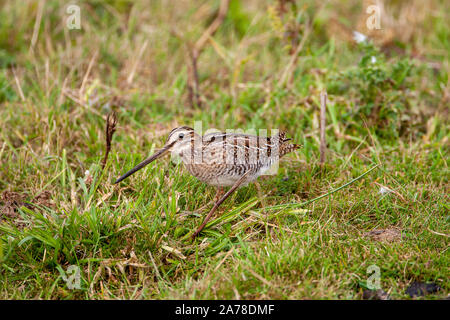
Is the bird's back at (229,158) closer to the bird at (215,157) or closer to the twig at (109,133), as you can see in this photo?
the bird at (215,157)

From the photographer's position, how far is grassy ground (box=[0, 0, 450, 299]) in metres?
3.52

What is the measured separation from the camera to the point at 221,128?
5449 mm

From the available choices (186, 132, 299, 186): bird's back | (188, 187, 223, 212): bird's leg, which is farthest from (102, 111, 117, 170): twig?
(188, 187, 223, 212): bird's leg

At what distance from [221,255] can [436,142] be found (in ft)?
8.92

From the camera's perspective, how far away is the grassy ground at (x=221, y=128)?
11.6 feet

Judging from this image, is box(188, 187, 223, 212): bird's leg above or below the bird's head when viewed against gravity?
below

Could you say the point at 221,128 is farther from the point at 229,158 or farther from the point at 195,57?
the point at 229,158

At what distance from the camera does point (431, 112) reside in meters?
5.73

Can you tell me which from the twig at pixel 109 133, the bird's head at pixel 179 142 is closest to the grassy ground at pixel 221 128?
the twig at pixel 109 133

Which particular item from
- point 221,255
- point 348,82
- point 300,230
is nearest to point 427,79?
point 348,82

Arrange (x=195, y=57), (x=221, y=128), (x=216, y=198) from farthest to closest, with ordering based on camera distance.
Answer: (x=195, y=57)
(x=221, y=128)
(x=216, y=198)

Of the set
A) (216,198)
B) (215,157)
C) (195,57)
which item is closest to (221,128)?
(195,57)

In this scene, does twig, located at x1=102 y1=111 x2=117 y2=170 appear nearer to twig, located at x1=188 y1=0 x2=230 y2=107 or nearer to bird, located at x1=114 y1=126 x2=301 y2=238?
bird, located at x1=114 y1=126 x2=301 y2=238

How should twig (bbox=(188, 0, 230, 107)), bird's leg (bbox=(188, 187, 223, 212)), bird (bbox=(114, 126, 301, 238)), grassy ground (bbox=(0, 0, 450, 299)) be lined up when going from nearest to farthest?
grassy ground (bbox=(0, 0, 450, 299)) < bird (bbox=(114, 126, 301, 238)) < bird's leg (bbox=(188, 187, 223, 212)) < twig (bbox=(188, 0, 230, 107))
